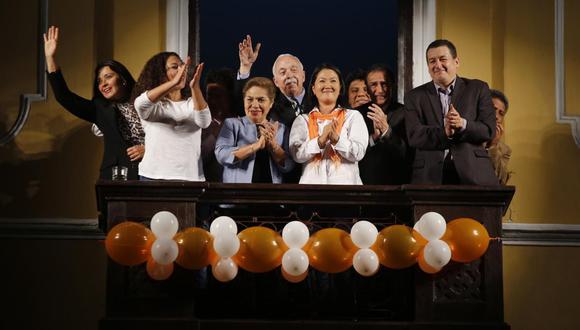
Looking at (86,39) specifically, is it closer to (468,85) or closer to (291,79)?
(291,79)

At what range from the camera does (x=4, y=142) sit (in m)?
7.42

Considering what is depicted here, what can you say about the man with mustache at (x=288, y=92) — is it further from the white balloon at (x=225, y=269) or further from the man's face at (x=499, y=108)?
the man's face at (x=499, y=108)

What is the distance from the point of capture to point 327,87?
6.48 metres

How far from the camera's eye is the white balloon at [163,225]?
227 inches

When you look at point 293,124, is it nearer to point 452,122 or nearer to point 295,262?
point 452,122

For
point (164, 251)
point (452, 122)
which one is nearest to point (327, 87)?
point (452, 122)

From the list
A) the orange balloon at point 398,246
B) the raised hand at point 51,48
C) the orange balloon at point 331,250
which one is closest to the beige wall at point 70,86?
the raised hand at point 51,48

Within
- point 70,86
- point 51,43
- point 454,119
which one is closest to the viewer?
point 454,119

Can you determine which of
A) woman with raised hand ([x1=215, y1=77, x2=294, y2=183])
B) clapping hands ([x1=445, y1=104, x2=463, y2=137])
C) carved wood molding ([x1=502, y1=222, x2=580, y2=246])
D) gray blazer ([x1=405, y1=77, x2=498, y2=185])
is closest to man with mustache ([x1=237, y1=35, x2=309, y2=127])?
woman with raised hand ([x1=215, y1=77, x2=294, y2=183])

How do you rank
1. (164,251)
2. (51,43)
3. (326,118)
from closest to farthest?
(164,251) < (326,118) < (51,43)

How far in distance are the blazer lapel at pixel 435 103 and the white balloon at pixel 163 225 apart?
1.60 metres

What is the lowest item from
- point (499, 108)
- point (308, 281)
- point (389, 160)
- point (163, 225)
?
point (308, 281)

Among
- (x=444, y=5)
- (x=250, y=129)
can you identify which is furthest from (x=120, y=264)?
(x=444, y=5)

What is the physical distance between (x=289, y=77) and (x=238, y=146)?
552 millimetres
